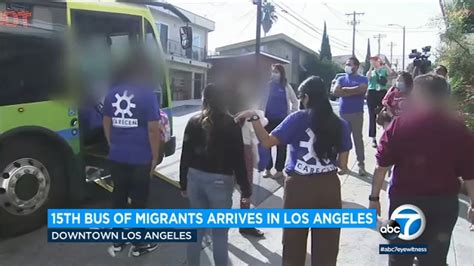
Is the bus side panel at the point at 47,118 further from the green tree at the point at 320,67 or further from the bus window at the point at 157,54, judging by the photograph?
the green tree at the point at 320,67

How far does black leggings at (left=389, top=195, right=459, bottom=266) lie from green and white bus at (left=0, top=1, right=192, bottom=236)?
3.50m

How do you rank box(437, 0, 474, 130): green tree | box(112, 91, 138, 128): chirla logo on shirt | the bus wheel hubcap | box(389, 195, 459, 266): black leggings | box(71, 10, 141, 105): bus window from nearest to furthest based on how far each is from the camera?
box(389, 195, 459, 266): black leggings, box(112, 91, 138, 128): chirla logo on shirt, the bus wheel hubcap, box(71, 10, 141, 105): bus window, box(437, 0, 474, 130): green tree

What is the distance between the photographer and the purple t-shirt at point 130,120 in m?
3.68

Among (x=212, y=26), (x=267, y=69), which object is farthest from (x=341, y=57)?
(x=267, y=69)

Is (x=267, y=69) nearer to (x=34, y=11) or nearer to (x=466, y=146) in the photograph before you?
(x=34, y=11)

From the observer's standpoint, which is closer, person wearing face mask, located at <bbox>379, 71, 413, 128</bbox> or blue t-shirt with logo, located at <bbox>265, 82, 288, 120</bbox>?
person wearing face mask, located at <bbox>379, 71, 413, 128</bbox>

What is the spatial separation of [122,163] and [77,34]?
1.92 metres

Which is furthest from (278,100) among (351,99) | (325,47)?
(325,47)

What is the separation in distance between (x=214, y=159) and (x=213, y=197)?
0.28 m

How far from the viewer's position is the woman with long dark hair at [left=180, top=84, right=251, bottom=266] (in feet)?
10.3

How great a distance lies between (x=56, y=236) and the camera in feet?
13.3

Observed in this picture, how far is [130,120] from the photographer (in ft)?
12.1

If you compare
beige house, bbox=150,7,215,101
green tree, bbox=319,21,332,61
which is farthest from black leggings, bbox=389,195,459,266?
green tree, bbox=319,21,332,61

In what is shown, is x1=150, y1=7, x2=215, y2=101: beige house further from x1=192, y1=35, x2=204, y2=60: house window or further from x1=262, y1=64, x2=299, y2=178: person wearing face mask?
x1=262, y1=64, x2=299, y2=178: person wearing face mask
